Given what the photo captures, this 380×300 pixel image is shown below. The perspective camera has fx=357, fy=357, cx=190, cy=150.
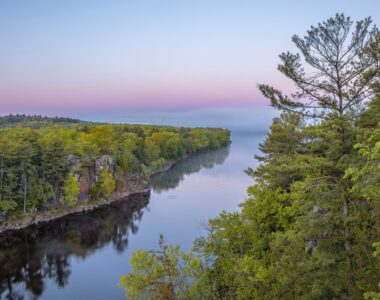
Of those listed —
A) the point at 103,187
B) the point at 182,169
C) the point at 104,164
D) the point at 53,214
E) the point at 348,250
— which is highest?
the point at 348,250

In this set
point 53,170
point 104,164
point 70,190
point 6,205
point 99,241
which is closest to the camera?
point 99,241

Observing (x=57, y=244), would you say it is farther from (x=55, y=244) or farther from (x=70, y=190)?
(x=70, y=190)

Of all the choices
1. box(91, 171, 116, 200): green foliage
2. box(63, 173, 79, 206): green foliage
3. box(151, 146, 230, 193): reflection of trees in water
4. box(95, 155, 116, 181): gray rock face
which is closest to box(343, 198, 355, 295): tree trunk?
box(63, 173, 79, 206): green foliage

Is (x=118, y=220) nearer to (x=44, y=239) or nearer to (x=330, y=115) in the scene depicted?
(x=44, y=239)

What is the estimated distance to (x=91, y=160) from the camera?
48812 millimetres

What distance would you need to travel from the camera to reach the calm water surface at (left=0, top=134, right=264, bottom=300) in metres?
24.1

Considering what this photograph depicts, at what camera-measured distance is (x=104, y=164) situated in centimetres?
5041

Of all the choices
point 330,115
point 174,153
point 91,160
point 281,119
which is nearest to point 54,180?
point 91,160

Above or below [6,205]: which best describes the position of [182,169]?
below

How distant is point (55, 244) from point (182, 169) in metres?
46.6

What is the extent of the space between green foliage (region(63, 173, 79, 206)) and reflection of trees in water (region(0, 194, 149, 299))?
202 centimetres

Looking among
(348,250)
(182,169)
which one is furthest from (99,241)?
(182,169)

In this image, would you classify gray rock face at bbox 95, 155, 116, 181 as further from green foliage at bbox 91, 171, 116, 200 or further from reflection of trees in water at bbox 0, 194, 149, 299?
reflection of trees in water at bbox 0, 194, 149, 299

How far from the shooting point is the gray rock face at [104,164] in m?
48.6
